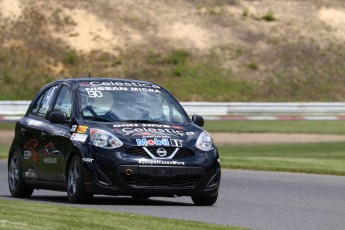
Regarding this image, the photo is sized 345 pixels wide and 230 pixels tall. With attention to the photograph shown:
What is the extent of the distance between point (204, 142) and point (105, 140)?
1183mm

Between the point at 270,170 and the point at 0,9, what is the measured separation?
41914 mm

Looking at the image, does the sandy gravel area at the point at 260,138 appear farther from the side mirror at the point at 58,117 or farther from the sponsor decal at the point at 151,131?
the sponsor decal at the point at 151,131

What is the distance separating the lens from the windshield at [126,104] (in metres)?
13.9

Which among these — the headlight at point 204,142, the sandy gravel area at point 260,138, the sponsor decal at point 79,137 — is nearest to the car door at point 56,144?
the sponsor decal at point 79,137

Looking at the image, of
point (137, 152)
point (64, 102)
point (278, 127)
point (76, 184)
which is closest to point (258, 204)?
point (137, 152)

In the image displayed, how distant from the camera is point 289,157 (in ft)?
96.6

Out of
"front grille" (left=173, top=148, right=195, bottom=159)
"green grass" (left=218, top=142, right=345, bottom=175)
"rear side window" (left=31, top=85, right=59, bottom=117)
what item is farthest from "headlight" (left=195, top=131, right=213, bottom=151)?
"green grass" (left=218, top=142, right=345, bottom=175)

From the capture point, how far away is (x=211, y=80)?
197ft

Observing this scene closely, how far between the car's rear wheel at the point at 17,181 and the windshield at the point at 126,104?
1.57 m

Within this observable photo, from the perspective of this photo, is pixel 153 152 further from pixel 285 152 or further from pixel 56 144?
pixel 285 152

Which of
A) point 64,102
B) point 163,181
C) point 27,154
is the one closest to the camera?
point 163,181

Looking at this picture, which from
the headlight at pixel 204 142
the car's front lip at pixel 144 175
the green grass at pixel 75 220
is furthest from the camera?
the headlight at pixel 204 142

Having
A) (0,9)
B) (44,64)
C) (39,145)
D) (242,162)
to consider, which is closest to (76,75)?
(44,64)

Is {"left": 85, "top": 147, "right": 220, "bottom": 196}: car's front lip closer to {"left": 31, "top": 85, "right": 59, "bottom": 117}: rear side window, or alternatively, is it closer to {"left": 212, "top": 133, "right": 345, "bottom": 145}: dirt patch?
{"left": 31, "top": 85, "right": 59, "bottom": 117}: rear side window
